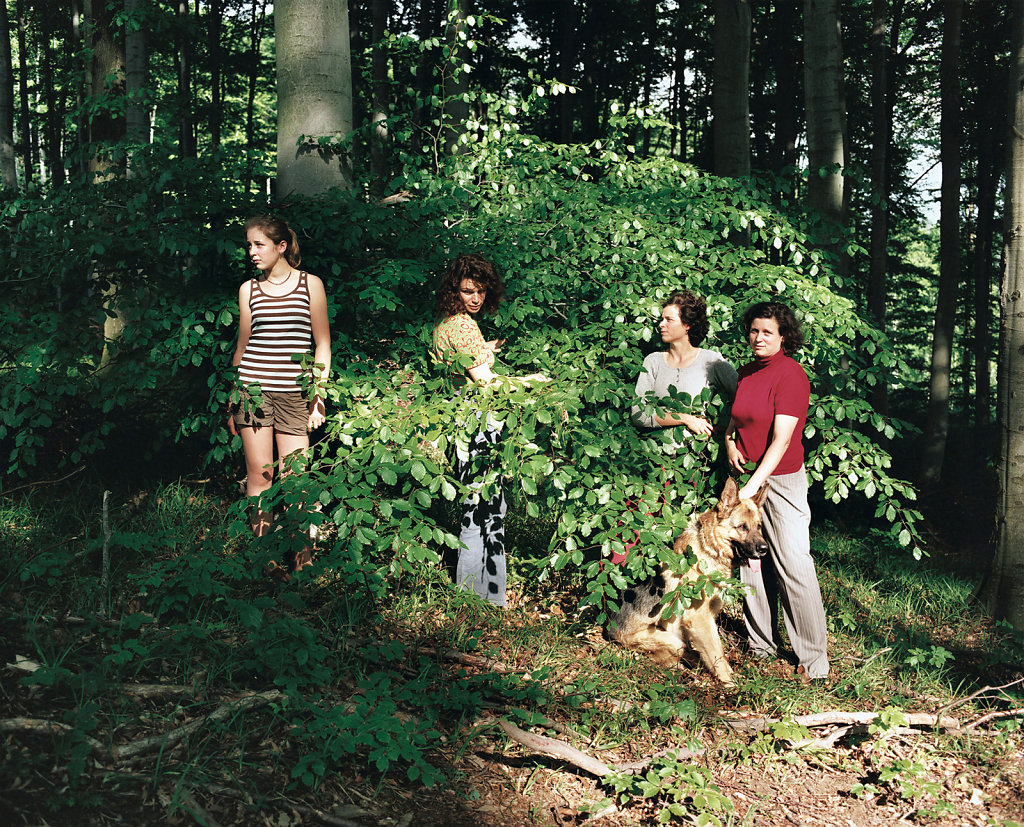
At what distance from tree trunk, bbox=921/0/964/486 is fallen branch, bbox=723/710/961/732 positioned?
22.4ft

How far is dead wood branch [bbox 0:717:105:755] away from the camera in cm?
276

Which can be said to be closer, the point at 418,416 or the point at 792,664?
the point at 418,416

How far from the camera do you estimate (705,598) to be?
4.00 meters

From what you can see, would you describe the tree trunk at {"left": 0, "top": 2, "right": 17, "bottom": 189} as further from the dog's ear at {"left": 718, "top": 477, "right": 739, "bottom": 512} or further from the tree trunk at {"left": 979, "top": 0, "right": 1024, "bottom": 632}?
the tree trunk at {"left": 979, "top": 0, "right": 1024, "bottom": 632}

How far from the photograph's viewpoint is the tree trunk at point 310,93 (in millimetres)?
5336

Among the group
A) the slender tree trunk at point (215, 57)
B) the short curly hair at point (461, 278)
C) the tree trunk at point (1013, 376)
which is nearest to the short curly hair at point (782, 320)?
the short curly hair at point (461, 278)

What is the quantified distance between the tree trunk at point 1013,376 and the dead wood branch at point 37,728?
514 centimetres

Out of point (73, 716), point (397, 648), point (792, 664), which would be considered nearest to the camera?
point (73, 716)

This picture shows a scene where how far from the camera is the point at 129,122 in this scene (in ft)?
31.1

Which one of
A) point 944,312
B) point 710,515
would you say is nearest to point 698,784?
point 710,515

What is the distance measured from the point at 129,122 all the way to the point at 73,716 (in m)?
8.74

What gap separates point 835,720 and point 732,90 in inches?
272

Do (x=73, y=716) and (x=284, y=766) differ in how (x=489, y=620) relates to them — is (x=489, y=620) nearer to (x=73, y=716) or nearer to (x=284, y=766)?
(x=284, y=766)

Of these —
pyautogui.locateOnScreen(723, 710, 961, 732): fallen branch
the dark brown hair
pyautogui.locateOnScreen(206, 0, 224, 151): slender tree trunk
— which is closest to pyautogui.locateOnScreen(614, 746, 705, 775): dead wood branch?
pyautogui.locateOnScreen(723, 710, 961, 732): fallen branch
